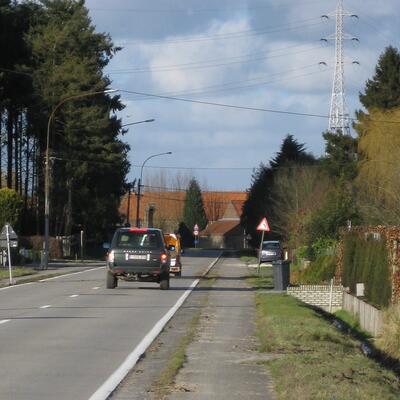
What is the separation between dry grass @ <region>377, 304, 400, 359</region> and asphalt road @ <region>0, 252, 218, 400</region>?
441 cm

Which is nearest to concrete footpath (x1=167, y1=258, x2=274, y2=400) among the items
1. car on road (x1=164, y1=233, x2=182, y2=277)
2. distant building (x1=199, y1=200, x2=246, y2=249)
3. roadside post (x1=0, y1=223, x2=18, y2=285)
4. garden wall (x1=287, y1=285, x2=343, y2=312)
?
garden wall (x1=287, y1=285, x2=343, y2=312)

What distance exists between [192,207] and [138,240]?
12021 centimetres

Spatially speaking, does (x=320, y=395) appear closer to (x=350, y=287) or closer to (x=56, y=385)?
(x=56, y=385)

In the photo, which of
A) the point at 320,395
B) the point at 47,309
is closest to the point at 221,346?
the point at 320,395

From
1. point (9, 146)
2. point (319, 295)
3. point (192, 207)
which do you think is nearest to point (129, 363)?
point (319, 295)

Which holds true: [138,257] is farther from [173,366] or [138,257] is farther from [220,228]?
[220,228]

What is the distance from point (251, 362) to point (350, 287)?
52.1 feet

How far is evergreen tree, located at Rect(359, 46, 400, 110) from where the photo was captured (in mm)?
64438

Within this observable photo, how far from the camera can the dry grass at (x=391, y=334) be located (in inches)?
693

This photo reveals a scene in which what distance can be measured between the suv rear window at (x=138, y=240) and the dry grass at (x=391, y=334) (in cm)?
1137

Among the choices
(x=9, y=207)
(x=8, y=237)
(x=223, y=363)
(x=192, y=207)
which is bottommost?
(x=223, y=363)

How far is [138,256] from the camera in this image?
2902 cm

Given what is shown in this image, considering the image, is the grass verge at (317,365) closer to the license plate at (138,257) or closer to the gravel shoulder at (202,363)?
the gravel shoulder at (202,363)

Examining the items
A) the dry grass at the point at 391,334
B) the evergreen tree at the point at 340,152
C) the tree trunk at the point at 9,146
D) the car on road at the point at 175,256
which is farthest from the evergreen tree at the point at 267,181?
the dry grass at the point at 391,334
